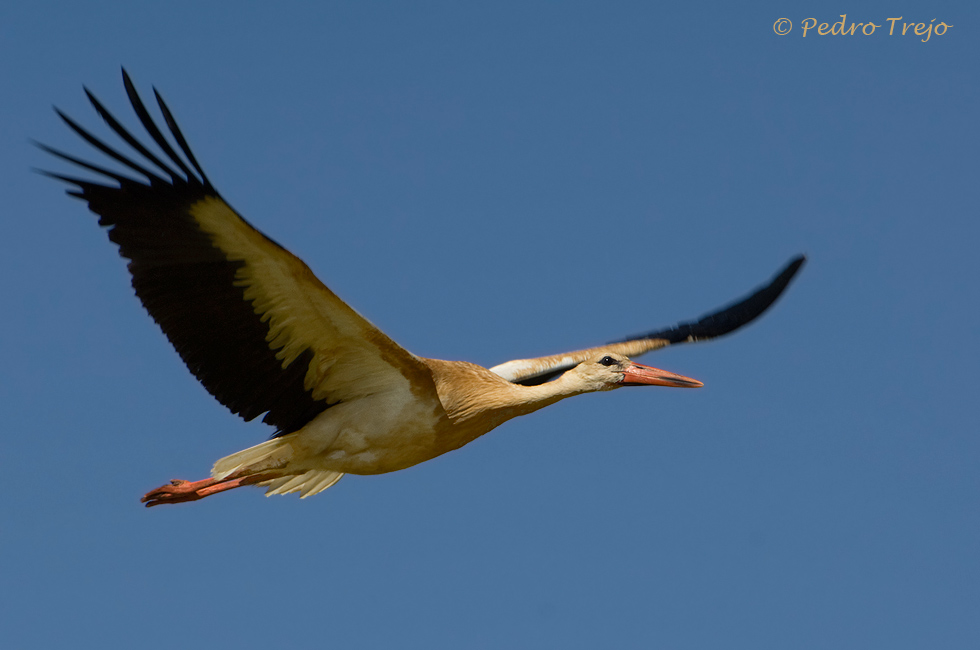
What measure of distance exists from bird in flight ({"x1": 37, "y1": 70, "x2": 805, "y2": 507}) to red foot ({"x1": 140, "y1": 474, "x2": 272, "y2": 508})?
10 millimetres

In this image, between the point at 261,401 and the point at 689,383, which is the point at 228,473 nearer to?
the point at 261,401

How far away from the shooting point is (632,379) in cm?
941

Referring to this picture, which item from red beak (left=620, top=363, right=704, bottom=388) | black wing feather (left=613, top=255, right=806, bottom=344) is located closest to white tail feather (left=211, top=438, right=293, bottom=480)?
red beak (left=620, top=363, right=704, bottom=388)

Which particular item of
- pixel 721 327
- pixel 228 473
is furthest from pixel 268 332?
pixel 721 327

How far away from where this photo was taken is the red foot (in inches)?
346

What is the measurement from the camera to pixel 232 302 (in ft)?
26.3

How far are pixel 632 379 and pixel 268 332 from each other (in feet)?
9.69

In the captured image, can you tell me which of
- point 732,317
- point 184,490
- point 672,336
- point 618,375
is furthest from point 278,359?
point 732,317

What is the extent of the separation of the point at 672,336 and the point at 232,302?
4.85 m

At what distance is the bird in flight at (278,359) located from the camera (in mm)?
7617

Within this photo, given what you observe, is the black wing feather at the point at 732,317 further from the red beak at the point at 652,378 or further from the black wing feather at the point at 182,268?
the black wing feather at the point at 182,268

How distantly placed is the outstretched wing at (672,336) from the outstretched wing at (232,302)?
2.18 meters

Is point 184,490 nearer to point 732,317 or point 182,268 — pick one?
point 182,268

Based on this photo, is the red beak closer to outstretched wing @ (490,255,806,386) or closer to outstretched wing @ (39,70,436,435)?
outstretched wing @ (490,255,806,386)
